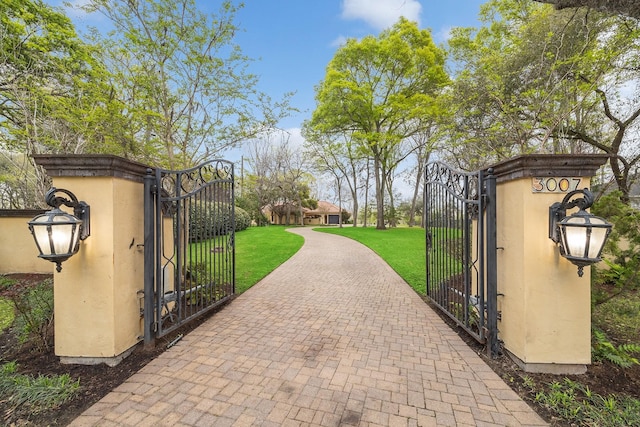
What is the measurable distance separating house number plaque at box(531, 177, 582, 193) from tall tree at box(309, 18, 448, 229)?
1529cm

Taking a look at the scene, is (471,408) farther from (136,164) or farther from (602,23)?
(602,23)

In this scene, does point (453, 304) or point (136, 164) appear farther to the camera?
point (453, 304)

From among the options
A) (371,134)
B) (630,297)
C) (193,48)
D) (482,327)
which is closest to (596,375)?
(482,327)

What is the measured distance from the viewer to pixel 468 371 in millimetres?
2607

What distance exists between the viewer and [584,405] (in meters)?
2.05

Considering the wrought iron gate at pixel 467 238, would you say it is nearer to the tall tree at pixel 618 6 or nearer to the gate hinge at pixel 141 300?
the tall tree at pixel 618 6

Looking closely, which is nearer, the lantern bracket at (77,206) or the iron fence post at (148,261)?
the lantern bracket at (77,206)

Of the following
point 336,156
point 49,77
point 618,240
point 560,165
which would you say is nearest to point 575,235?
point 560,165

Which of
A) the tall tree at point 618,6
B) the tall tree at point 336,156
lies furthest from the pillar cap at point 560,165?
the tall tree at point 336,156

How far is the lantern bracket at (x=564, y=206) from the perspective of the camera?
7.47 ft

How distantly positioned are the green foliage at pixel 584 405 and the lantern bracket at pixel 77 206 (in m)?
4.41

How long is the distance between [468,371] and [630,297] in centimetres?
332

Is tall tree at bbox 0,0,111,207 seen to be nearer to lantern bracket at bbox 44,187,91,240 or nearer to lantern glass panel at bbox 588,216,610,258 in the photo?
lantern bracket at bbox 44,187,91,240

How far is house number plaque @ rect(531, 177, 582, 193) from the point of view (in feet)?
8.07
